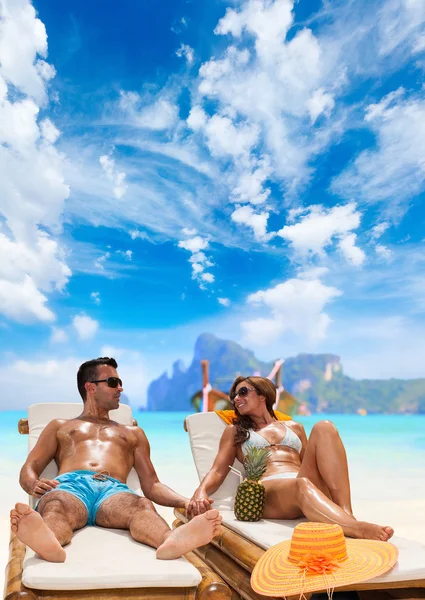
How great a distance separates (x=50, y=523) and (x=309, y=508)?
1.23 metres

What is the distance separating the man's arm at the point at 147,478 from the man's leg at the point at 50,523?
669mm

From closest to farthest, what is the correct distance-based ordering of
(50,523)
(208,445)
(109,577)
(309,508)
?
(109,577) < (50,523) < (309,508) < (208,445)

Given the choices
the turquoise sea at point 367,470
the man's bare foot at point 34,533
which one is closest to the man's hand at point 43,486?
the man's bare foot at point 34,533

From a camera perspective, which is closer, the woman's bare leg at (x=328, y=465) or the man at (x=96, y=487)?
the man at (x=96, y=487)

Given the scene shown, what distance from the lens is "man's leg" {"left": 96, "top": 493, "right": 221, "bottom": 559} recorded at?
2625 mm

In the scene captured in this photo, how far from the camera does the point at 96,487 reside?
3.35 metres

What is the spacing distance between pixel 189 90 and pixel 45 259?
9.38m

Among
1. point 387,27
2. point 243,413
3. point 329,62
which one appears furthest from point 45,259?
point 243,413

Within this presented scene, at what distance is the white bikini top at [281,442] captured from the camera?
4152 millimetres

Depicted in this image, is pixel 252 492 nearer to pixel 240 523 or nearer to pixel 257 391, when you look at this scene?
pixel 240 523

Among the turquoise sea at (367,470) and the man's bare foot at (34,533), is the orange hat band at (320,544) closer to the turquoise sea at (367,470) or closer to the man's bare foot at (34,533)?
the man's bare foot at (34,533)

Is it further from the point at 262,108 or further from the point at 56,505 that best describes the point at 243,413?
the point at 262,108

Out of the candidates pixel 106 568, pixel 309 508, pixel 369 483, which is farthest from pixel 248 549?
pixel 369 483

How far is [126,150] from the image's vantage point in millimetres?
25500
